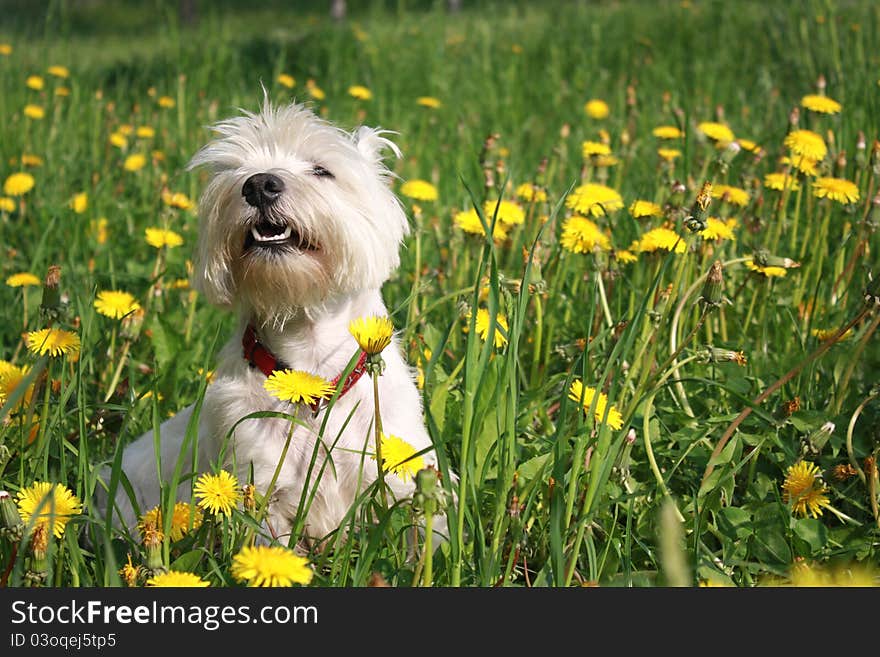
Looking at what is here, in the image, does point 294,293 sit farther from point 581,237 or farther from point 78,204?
point 78,204

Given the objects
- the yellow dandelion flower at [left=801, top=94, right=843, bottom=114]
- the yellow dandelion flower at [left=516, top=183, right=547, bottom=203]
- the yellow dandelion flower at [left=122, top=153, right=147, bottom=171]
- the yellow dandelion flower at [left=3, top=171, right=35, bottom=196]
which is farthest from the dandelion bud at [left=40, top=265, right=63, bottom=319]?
the yellow dandelion flower at [left=801, top=94, right=843, bottom=114]

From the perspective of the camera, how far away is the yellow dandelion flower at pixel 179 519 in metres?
1.88

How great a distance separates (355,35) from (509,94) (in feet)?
5.73

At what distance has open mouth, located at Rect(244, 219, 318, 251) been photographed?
2.34 meters

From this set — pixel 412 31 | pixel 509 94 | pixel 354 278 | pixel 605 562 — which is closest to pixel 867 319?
pixel 605 562

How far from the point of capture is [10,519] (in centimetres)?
168

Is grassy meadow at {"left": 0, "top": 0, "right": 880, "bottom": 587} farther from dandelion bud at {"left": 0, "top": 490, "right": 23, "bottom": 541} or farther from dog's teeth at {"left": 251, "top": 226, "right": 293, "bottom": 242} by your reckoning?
dog's teeth at {"left": 251, "top": 226, "right": 293, "bottom": 242}

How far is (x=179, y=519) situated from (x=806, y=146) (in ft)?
7.29

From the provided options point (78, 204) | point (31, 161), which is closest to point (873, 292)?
point (78, 204)

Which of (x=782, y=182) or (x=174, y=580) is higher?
(x=782, y=182)

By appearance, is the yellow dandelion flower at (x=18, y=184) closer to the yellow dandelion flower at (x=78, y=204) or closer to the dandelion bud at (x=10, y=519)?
the yellow dandelion flower at (x=78, y=204)

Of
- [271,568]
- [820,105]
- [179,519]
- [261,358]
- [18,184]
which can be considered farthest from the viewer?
[18,184]

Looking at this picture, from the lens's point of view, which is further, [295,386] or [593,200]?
[593,200]


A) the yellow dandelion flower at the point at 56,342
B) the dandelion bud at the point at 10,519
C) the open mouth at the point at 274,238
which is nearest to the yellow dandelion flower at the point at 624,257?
the open mouth at the point at 274,238
